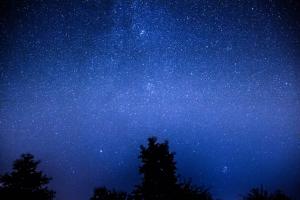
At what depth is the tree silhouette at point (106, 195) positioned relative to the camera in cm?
1514

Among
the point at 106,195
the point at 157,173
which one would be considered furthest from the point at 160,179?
the point at 106,195

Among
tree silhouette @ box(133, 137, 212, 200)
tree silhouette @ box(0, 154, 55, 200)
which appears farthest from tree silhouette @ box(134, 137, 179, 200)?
tree silhouette @ box(0, 154, 55, 200)

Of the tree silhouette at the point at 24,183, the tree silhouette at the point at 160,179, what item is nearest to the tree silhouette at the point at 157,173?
the tree silhouette at the point at 160,179

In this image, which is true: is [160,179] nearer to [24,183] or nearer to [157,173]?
[157,173]

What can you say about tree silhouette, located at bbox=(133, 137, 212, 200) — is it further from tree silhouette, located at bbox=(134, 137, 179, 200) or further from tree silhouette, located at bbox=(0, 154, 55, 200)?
tree silhouette, located at bbox=(0, 154, 55, 200)

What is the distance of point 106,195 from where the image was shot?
1584 centimetres

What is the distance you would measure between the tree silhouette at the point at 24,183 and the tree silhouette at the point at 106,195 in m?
3.08

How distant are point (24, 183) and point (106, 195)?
4537 mm

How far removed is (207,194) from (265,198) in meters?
2.64

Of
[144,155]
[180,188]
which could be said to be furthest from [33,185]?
[180,188]

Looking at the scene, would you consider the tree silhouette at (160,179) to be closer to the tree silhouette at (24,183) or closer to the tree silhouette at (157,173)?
the tree silhouette at (157,173)

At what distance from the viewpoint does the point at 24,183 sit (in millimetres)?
13422

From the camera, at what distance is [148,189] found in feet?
44.0

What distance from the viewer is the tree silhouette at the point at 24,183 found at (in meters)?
13.1
